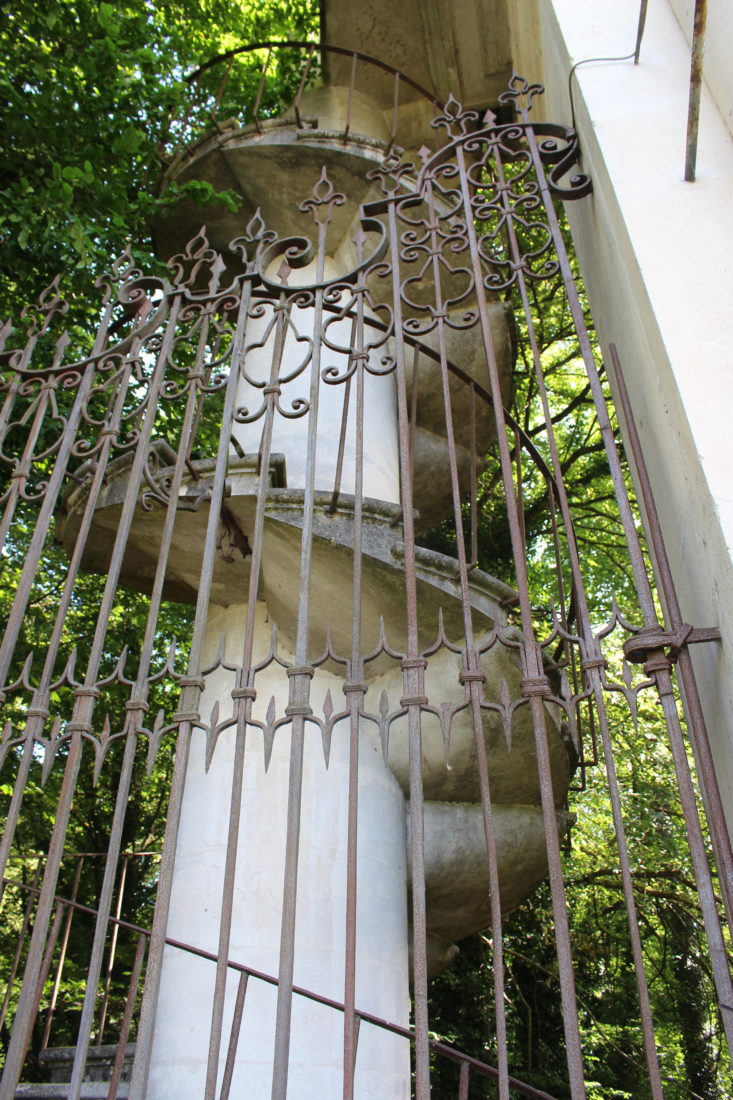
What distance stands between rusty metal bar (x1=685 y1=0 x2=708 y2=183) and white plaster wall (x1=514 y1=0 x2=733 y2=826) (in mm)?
71

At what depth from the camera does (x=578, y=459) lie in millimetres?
10594

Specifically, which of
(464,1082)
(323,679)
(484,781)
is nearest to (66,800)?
(484,781)

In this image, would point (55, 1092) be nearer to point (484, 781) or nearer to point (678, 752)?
point (484, 781)

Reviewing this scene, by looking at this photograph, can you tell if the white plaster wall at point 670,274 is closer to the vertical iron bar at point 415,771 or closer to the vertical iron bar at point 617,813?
the vertical iron bar at point 617,813

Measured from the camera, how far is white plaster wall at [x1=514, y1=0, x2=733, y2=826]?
2445 millimetres

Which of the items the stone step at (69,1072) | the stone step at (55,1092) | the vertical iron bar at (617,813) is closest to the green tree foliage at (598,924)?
the stone step at (69,1072)

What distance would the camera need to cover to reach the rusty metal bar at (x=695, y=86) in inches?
107

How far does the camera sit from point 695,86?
9.36ft

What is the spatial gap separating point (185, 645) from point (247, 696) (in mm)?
5784

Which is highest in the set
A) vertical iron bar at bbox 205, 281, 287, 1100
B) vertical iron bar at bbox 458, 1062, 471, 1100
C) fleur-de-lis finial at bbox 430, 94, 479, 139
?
fleur-de-lis finial at bbox 430, 94, 479, 139

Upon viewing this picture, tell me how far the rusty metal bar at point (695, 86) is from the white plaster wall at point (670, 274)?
0.07m

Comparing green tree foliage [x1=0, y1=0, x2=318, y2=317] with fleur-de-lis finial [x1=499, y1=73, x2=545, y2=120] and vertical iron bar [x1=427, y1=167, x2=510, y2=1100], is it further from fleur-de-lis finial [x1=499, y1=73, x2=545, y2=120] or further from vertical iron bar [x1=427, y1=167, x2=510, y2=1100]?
vertical iron bar [x1=427, y1=167, x2=510, y2=1100]

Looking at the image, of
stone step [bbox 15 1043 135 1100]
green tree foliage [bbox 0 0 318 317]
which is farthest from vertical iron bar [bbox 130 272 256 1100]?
green tree foliage [bbox 0 0 318 317]

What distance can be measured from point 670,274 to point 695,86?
2.05 ft
